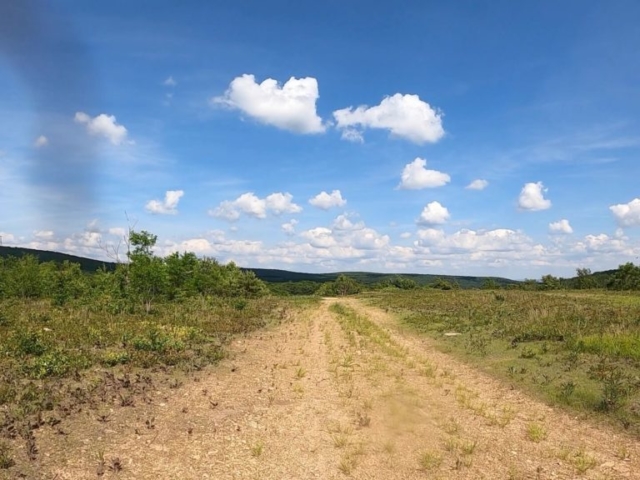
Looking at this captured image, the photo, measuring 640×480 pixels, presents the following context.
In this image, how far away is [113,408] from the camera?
37.8 ft

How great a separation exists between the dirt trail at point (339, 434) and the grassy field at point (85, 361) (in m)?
0.79

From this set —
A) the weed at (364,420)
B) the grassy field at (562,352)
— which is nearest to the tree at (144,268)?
the grassy field at (562,352)

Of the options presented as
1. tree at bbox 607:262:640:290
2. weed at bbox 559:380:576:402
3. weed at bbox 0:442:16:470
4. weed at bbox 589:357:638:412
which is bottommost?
weed at bbox 0:442:16:470

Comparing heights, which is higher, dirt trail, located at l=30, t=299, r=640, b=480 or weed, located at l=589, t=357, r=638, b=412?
weed, located at l=589, t=357, r=638, b=412

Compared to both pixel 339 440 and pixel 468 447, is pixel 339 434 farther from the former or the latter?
pixel 468 447

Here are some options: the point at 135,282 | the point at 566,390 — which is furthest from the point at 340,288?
the point at 566,390

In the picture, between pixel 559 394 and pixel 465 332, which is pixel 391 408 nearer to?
pixel 559 394

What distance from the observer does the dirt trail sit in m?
8.41

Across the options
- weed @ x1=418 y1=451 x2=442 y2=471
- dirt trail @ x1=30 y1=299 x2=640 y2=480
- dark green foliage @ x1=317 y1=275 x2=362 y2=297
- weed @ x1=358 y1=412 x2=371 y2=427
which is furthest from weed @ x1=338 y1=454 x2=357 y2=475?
dark green foliage @ x1=317 y1=275 x2=362 y2=297

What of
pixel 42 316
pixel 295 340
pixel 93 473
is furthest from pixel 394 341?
pixel 42 316

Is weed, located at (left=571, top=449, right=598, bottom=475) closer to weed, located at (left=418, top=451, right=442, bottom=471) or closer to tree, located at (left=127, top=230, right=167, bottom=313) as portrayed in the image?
weed, located at (left=418, top=451, right=442, bottom=471)

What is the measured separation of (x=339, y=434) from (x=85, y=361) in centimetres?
994

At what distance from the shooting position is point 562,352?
19062mm

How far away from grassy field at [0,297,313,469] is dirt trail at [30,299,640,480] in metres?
0.79
